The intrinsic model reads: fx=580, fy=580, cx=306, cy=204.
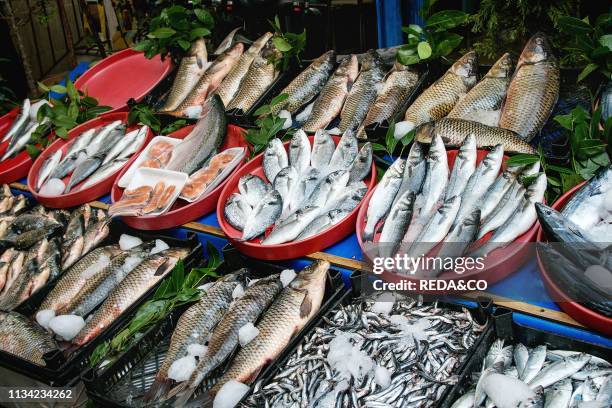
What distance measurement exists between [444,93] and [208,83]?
188 cm

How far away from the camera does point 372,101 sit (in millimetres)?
3602

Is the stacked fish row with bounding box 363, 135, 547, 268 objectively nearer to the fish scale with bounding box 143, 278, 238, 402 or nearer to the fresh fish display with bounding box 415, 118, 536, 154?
the fresh fish display with bounding box 415, 118, 536, 154

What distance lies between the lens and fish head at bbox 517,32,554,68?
3.16 m

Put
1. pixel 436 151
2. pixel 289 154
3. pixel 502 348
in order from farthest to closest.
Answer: pixel 289 154 → pixel 436 151 → pixel 502 348

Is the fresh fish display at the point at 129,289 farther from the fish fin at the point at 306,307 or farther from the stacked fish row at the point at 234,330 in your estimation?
the fish fin at the point at 306,307

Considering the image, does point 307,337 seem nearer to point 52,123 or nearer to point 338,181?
point 338,181

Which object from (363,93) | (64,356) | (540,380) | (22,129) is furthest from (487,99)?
(22,129)

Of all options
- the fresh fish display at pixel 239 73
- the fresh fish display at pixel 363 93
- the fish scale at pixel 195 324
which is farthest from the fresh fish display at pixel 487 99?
the fresh fish display at pixel 239 73

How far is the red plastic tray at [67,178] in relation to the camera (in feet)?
12.1

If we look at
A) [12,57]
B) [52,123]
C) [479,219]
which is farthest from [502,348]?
[12,57]

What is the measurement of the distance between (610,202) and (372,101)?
1680mm

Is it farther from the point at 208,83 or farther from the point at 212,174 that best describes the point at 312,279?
the point at 208,83

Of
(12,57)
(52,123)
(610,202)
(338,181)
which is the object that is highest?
(610,202)

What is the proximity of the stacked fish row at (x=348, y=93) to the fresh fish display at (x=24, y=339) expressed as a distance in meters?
1.86
